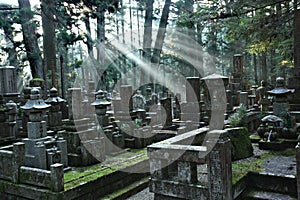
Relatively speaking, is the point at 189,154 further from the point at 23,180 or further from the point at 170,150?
the point at 23,180

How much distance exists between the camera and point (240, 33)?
12547mm

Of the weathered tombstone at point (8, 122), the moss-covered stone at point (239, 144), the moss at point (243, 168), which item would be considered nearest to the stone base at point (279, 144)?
the moss-covered stone at point (239, 144)

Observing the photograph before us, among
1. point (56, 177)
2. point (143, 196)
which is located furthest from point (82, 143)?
point (143, 196)

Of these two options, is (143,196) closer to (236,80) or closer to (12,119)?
(12,119)

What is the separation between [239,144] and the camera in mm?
7457

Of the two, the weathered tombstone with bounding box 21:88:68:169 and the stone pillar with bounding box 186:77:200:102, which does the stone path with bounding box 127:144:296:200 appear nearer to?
the weathered tombstone with bounding box 21:88:68:169

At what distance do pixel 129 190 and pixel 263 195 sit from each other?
136 inches

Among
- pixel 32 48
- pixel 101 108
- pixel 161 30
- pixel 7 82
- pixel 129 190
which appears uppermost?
pixel 161 30

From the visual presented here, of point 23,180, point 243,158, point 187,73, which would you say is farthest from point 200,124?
point 187,73

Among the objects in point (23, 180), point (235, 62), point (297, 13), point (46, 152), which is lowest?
point (23, 180)

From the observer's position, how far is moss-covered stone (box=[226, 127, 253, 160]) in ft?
23.9

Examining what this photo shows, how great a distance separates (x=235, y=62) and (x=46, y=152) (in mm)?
14546

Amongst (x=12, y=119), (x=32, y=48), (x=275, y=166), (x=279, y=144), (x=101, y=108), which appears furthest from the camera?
(x=32, y=48)

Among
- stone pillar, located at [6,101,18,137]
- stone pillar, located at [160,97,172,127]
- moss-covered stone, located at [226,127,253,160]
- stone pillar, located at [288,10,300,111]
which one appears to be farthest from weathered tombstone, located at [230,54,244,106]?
stone pillar, located at [6,101,18,137]
